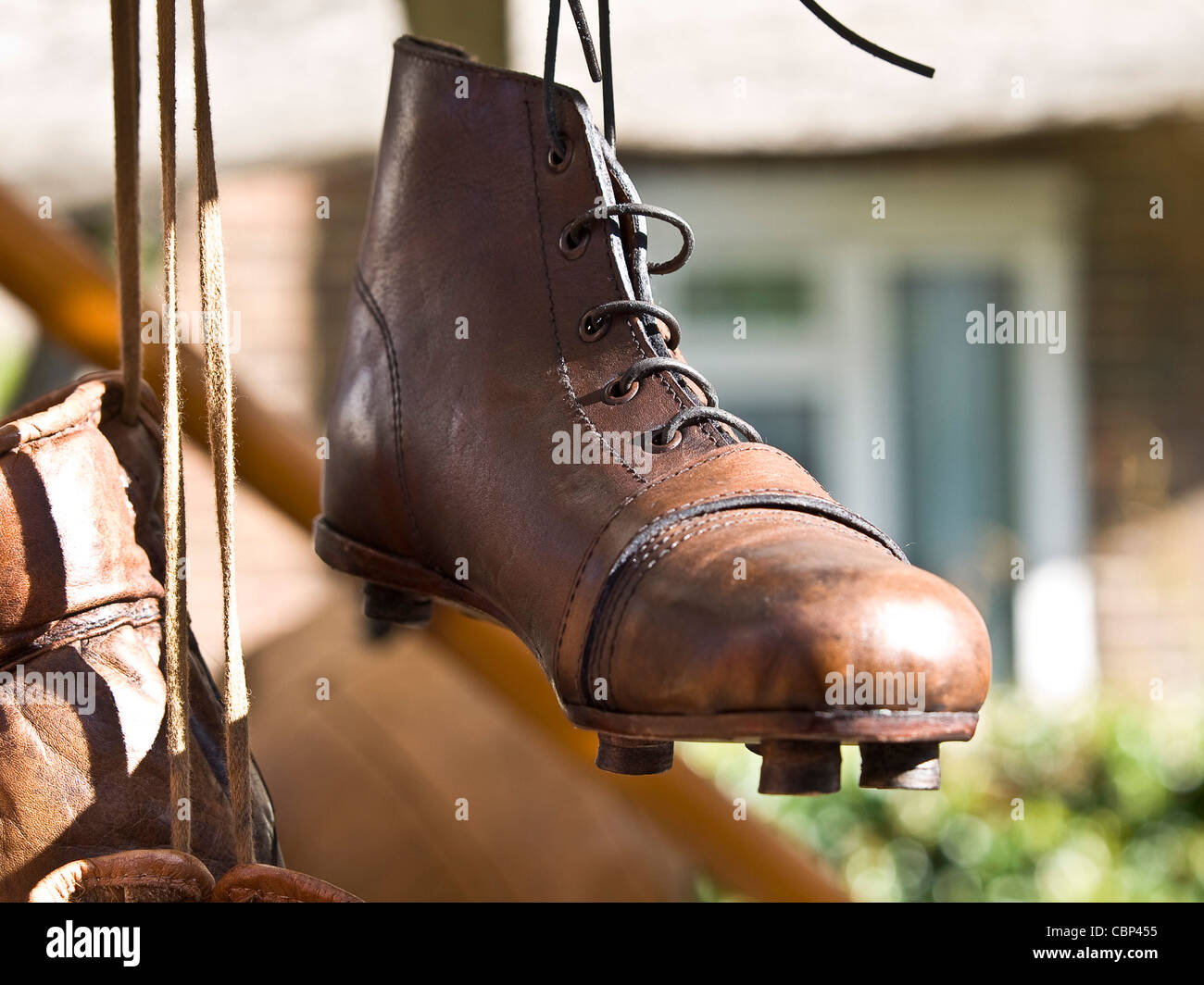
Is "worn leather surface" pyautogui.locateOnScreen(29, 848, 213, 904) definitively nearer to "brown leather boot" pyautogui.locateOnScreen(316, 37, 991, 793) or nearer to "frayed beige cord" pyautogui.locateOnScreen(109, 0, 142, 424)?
"brown leather boot" pyautogui.locateOnScreen(316, 37, 991, 793)

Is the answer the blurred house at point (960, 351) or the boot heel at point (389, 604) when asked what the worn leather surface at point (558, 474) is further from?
the blurred house at point (960, 351)

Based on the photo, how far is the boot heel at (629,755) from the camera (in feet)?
2.45

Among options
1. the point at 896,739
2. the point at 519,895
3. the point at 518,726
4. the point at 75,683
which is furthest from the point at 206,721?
the point at 518,726

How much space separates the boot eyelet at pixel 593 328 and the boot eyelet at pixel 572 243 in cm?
4

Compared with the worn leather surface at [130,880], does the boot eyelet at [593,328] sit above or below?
above

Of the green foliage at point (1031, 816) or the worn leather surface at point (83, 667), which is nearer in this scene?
the worn leather surface at point (83, 667)

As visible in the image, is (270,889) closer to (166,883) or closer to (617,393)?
(166,883)

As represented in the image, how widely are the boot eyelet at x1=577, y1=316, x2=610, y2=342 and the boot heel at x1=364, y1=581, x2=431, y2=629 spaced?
0.99ft

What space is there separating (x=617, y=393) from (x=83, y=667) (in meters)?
0.35

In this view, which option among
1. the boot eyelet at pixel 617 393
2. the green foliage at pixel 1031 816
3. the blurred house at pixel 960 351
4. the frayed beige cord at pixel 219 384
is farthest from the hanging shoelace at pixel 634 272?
the blurred house at pixel 960 351

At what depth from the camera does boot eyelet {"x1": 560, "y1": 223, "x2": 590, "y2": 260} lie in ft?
2.71

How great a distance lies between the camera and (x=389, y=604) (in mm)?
1039
